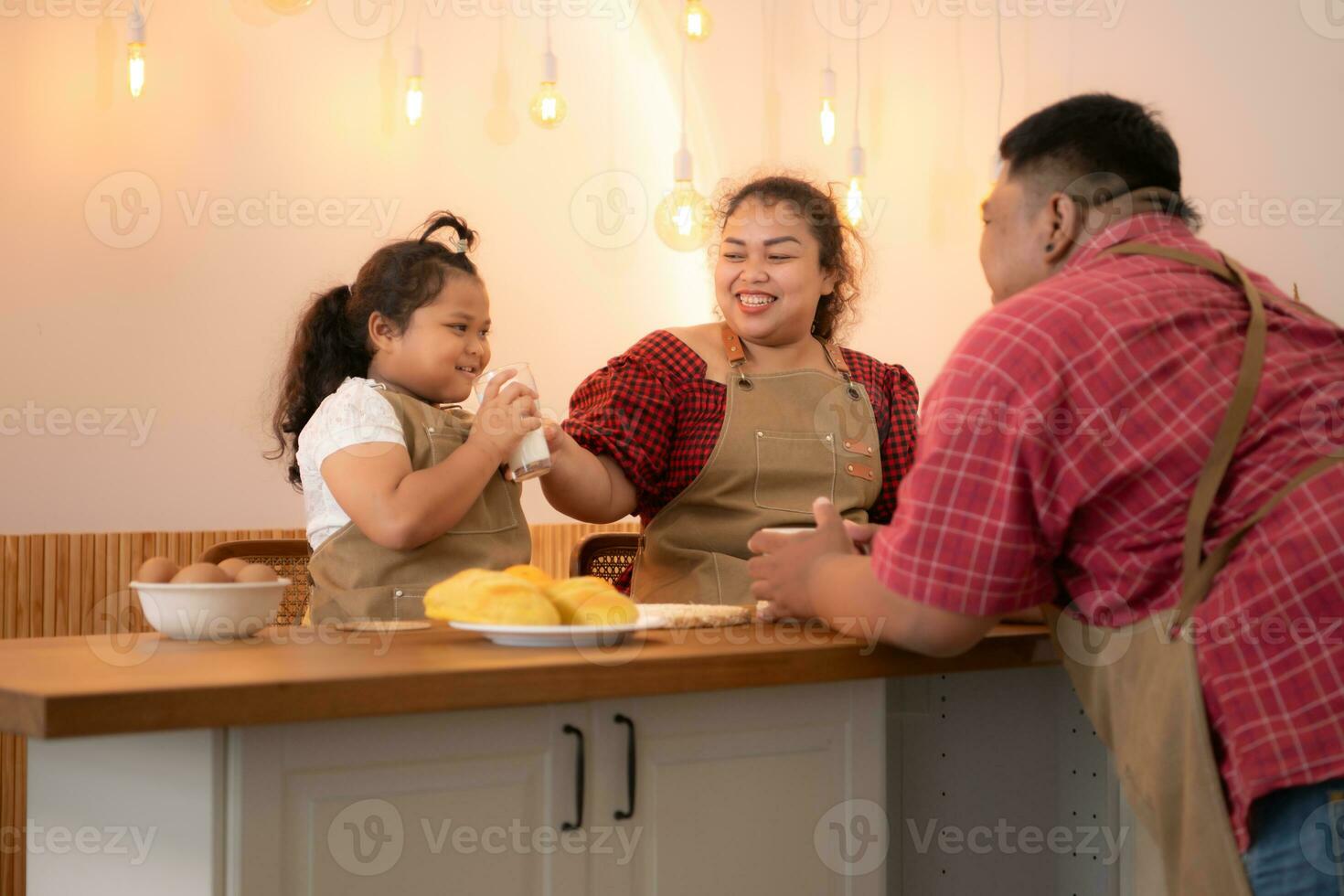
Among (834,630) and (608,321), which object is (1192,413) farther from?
(608,321)

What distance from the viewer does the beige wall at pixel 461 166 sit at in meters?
3.13

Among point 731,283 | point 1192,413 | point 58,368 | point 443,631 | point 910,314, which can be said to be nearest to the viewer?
point 1192,413

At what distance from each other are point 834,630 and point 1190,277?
601mm

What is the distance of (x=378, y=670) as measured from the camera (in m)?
1.31

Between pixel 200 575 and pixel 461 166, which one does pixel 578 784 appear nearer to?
pixel 200 575

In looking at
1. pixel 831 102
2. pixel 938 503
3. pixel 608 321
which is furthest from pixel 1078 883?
pixel 608 321

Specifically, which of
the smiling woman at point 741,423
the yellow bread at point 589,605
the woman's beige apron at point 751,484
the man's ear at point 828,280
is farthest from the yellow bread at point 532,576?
the man's ear at point 828,280

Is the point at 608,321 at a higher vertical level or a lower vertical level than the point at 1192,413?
higher

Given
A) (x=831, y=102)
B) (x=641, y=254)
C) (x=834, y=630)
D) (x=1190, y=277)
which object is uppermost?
(x=831, y=102)

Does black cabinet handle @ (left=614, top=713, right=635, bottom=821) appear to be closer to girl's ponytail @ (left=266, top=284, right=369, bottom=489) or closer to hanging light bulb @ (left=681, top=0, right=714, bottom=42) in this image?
girl's ponytail @ (left=266, top=284, right=369, bottom=489)

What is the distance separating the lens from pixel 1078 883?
195 cm

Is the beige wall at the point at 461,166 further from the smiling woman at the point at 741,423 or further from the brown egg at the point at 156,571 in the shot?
the brown egg at the point at 156,571

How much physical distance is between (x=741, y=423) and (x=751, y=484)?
0.11m

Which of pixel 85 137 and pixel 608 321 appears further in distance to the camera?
pixel 608 321
